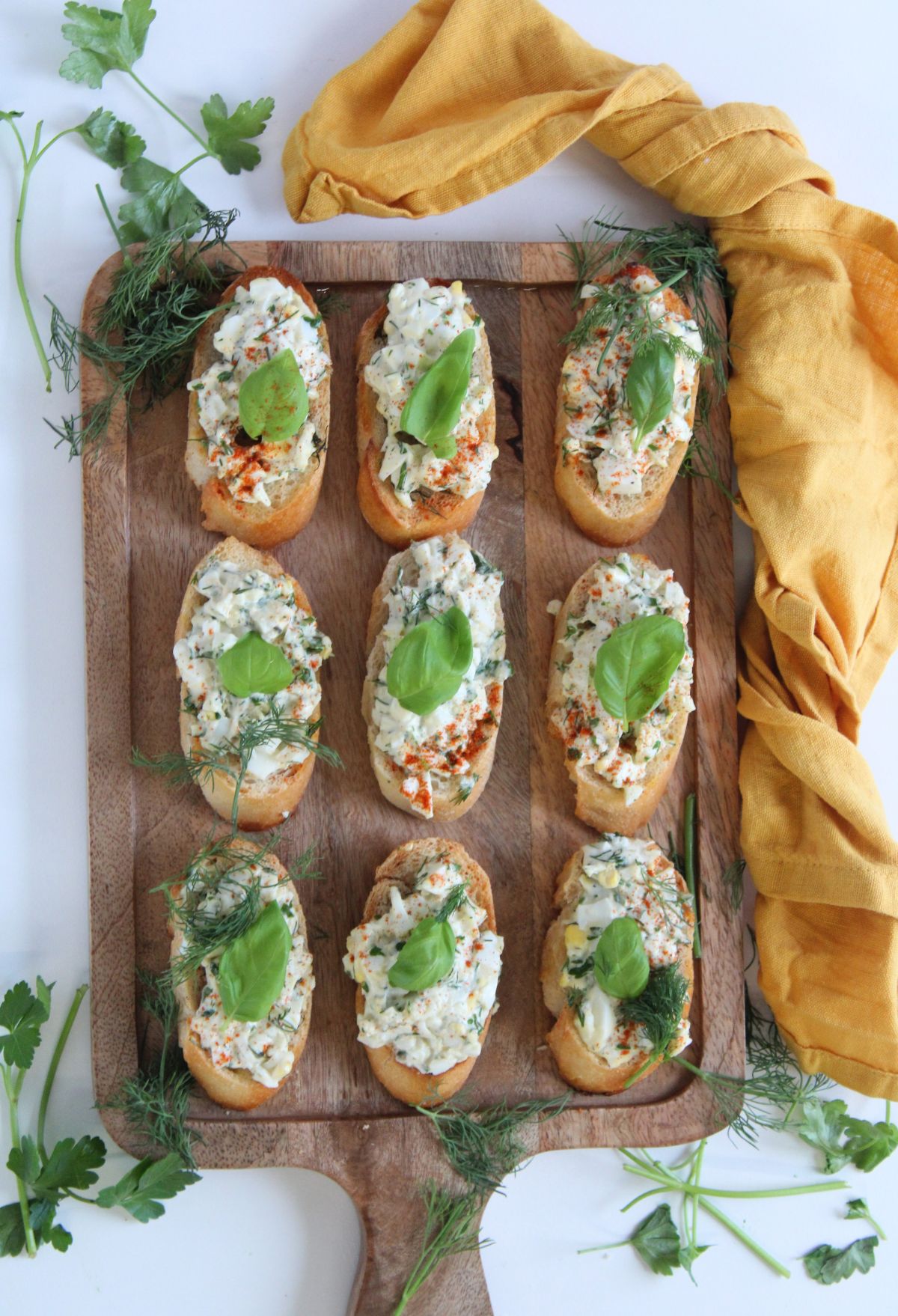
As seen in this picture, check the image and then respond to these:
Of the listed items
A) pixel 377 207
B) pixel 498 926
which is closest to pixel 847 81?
pixel 377 207

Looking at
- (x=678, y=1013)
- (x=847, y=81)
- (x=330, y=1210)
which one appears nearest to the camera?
(x=678, y=1013)

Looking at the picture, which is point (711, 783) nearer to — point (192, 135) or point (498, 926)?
point (498, 926)

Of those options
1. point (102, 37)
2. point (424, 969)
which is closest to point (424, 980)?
point (424, 969)

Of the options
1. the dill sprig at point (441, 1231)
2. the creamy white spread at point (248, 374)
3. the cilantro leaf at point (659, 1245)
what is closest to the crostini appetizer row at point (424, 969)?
the dill sprig at point (441, 1231)

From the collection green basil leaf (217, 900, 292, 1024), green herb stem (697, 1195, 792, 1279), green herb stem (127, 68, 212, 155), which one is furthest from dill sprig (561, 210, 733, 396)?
green herb stem (697, 1195, 792, 1279)

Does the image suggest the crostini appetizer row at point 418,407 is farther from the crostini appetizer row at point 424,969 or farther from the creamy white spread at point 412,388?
the crostini appetizer row at point 424,969

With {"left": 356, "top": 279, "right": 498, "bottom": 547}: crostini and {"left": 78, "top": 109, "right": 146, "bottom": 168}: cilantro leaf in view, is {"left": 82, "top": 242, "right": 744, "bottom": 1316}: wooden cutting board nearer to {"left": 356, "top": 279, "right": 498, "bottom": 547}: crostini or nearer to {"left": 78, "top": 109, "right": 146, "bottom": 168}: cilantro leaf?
{"left": 356, "top": 279, "right": 498, "bottom": 547}: crostini
